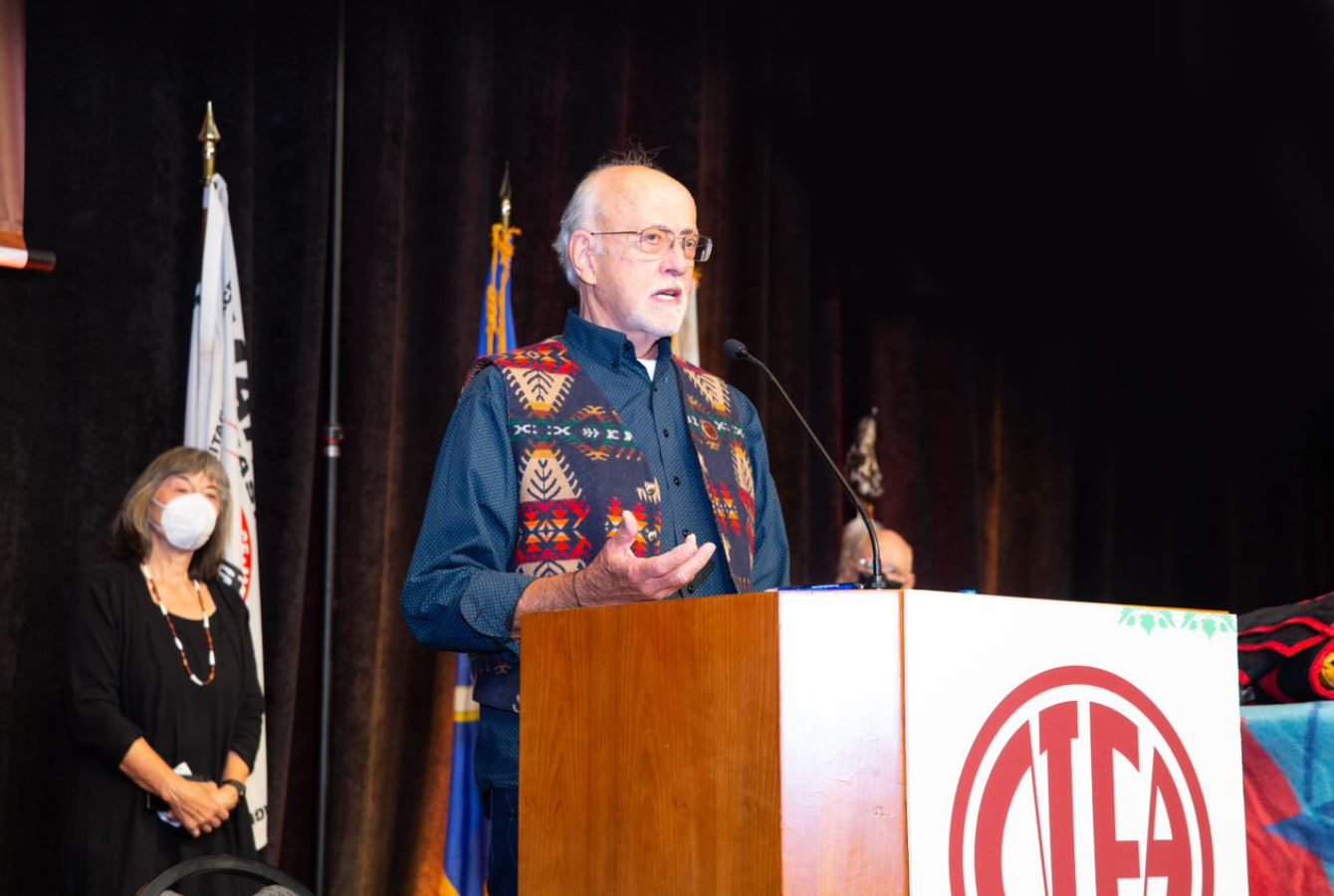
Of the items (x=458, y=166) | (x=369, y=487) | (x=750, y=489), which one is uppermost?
(x=458, y=166)

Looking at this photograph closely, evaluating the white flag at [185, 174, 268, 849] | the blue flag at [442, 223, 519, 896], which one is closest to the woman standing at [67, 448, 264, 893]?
the white flag at [185, 174, 268, 849]

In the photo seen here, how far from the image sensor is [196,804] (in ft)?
12.0

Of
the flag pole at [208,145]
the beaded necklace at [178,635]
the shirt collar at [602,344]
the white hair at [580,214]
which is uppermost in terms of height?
the flag pole at [208,145]

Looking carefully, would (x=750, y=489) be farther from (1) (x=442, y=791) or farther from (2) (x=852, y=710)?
(1) (x=442, y=791)

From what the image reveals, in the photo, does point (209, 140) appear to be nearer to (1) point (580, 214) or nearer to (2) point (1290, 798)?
(1) point (580, 214)

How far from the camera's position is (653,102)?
18.3 ft

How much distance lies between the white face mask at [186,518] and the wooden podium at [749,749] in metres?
2.64

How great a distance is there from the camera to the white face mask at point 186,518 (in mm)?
3902

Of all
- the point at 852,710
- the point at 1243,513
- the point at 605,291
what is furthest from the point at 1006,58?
the point at 852,710

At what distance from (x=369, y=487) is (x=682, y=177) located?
173 cm

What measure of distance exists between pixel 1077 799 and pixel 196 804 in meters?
2.75

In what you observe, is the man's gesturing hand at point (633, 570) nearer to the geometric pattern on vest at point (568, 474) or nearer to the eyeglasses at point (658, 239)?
the geometric pattern on vest at point (568, 474)

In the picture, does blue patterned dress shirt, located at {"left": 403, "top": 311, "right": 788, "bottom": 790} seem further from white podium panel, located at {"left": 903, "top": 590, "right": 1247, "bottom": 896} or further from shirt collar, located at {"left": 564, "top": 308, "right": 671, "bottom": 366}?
white podium panel, located at {"left": 903, "top": 590, "right": 1247, "bottom": 896}

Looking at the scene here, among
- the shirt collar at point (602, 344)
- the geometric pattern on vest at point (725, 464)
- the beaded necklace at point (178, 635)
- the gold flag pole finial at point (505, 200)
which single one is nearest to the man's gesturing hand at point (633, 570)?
the geometric pattern on vest at point (725, 464)
